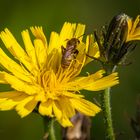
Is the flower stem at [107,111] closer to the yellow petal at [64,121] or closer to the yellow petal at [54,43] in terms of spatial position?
the yellow petal at [64,121]

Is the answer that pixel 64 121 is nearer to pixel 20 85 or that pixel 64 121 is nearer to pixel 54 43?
pixel 20 85

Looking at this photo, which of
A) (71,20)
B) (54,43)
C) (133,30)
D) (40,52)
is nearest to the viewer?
(133,30)

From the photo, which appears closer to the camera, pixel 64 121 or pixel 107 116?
pixel 64 121

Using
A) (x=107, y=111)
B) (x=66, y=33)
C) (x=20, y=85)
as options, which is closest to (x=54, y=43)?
(x=66, y=33)

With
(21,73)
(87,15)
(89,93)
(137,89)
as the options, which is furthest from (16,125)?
(21,73)

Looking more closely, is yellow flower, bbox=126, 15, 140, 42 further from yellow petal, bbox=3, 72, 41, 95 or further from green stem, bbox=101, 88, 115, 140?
yellow petal, bbox=3, 72, 41, 95

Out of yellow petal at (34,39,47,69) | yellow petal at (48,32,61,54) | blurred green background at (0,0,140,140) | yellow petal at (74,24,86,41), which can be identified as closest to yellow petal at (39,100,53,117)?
yellow petal at (34,39,47,69)
